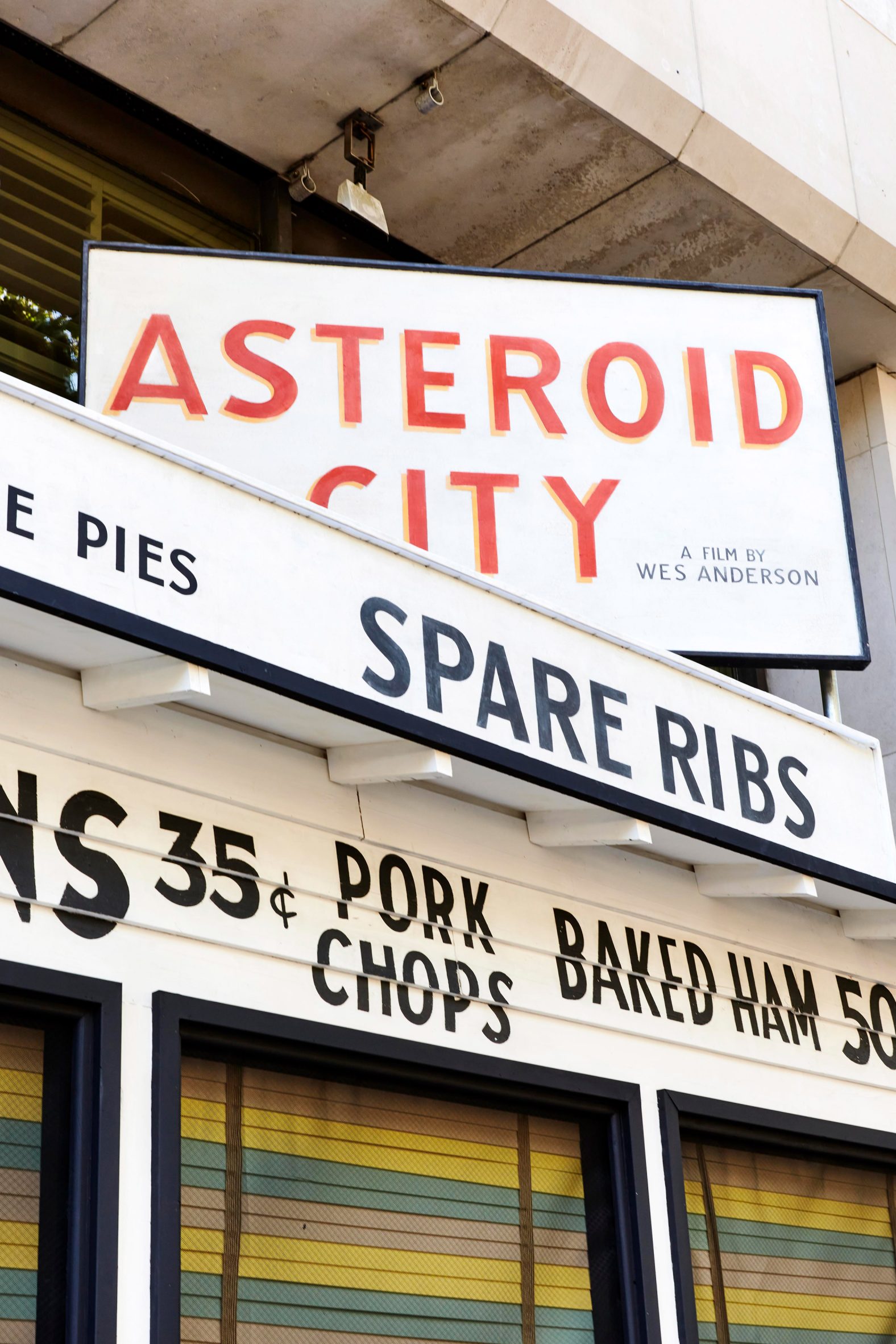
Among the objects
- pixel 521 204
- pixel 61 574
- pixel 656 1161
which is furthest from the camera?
pixel 521 204

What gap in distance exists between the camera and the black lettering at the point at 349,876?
5652 mm

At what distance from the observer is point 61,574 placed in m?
4.63

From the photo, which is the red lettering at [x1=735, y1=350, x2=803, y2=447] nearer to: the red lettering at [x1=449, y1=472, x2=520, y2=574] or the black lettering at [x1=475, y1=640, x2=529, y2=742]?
the red lettering at [x1=449, y1=472, x2=520, y2=574]

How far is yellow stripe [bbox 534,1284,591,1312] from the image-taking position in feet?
19.5

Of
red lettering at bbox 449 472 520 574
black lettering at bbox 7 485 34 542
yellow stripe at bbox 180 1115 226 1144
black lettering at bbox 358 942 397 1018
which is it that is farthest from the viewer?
red lettering at bbox 449 472 520 574

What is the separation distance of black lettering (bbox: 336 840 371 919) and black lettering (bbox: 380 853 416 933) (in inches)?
2.7

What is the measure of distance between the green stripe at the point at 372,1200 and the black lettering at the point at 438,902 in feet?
2.76

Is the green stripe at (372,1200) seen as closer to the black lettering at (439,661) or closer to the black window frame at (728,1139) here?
the black window frame at (728,1139)

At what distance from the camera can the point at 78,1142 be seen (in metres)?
4.79

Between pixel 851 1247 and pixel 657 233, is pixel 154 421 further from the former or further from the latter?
pixel 851 1247

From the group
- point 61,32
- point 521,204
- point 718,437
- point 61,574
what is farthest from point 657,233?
point 61,574

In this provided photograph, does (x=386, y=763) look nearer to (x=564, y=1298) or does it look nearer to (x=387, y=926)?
(x=387, y=926)

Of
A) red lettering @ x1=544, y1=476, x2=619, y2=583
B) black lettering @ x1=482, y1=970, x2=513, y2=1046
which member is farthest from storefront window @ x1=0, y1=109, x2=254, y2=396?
black lettering @ x1=482, y1=970, x2=513, y2=1046

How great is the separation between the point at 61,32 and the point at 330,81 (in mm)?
1204
